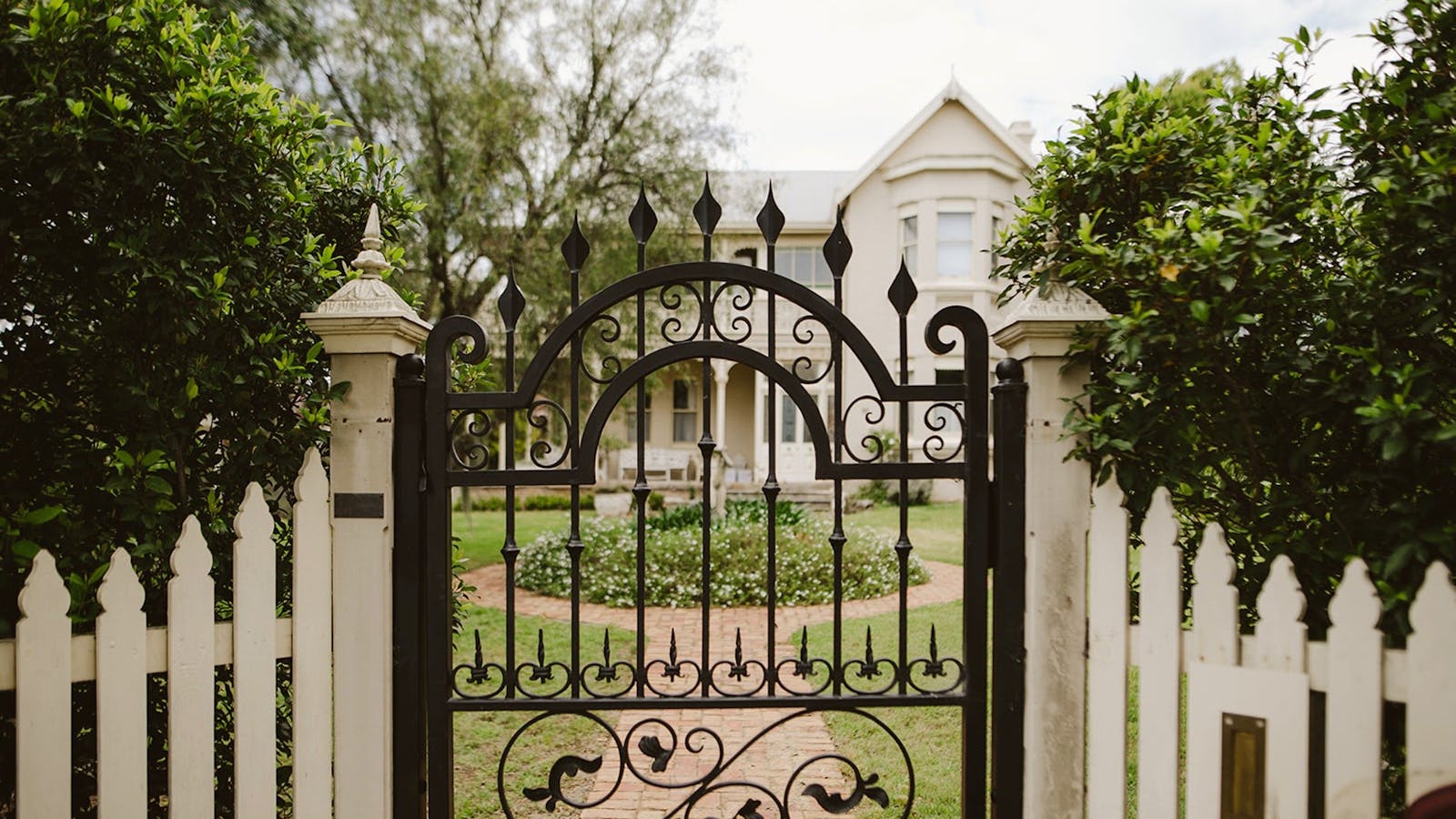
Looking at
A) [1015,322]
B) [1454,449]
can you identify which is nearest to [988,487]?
[1015,322]

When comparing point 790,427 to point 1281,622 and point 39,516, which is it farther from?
point 39,516

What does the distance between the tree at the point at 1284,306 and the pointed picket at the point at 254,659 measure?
249 centimetres

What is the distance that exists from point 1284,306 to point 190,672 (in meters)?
3.39

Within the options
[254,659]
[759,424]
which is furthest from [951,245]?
[254,659]

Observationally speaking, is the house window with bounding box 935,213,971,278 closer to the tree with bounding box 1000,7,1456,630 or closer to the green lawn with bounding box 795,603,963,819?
the green lawn with bounding box 795,603,963,819

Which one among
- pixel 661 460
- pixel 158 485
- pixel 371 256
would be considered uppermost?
pixel 371 256

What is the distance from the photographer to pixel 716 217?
2.59 metres

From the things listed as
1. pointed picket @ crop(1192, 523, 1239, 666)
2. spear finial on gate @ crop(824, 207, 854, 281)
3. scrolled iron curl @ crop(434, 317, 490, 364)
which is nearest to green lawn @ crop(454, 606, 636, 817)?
scrolled iron curl @ crop(434, 317, 490, 364)

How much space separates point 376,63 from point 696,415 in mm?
13647

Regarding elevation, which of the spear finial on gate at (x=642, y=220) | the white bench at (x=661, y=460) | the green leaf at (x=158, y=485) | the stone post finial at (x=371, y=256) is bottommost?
the white bench at (x=661, y=460)

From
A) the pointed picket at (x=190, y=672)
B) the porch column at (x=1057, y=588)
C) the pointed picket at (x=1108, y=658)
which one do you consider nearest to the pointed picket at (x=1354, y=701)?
the pointed picket at (x=1108, y=658)

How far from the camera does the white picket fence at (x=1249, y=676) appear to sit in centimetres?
192

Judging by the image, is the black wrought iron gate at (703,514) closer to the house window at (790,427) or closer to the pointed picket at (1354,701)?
the pointed picket at (1354,701)

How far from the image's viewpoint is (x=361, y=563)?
8.20 feet
